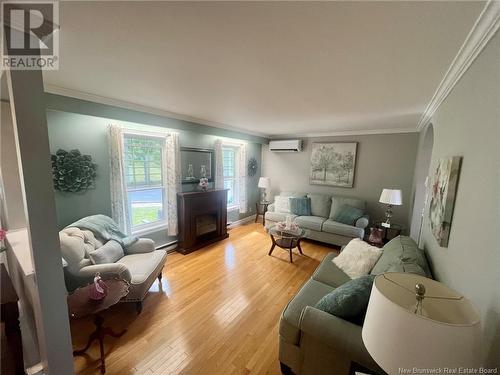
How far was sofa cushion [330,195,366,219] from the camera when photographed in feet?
13.6

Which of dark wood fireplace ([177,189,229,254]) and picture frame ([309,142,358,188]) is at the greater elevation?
picture frame ([309,142,358,188])

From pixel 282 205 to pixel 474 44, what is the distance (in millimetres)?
3895

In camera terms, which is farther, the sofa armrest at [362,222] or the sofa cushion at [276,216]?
the sofa cushion at [276,216]

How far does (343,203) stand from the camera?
14.0 ft

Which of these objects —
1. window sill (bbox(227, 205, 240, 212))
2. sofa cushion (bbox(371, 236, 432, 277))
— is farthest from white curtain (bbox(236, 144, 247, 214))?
sofa cushion (bbox(371, 236, 432, 277))

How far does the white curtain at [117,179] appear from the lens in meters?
2.66

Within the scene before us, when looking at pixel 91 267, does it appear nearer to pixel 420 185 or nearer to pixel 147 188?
pixel 147 188

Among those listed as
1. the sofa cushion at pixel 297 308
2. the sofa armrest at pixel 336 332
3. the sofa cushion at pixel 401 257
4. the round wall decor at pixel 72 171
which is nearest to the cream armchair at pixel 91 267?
the round wall decor at pixel 72 171

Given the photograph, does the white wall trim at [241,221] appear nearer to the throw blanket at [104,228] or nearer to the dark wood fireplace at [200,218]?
the dark wood fireplace at [200,218]

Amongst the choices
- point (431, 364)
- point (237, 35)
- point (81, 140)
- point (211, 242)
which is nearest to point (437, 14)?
point (237, 35)

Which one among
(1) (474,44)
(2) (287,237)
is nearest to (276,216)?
(2) (287,237)

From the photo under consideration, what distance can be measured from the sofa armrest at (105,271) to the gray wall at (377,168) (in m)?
4.18

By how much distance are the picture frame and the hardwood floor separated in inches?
84.6

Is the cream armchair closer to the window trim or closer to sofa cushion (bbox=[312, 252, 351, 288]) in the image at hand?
the window trim
